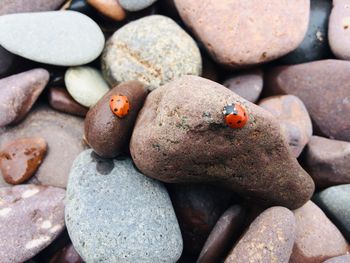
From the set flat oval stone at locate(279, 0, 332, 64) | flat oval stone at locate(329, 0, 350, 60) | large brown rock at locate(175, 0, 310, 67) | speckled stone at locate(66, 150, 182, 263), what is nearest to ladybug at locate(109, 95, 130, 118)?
speckled stone at locate(66, 150, 182, 263)

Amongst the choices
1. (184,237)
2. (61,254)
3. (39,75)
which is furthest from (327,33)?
(61,254)

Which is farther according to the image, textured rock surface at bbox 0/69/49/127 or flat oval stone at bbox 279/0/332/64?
flat oval stone at bbox 279/0/332/64

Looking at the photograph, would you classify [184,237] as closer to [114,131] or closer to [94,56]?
[114,131]


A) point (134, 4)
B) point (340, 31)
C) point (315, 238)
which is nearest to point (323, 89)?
point (340, 31)

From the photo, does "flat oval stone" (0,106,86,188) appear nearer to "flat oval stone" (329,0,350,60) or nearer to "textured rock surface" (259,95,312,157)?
"textured rock surface" (259,95,312,157)

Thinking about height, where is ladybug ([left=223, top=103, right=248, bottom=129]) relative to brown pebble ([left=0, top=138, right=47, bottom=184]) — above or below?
above

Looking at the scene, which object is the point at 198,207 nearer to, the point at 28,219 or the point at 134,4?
the point at 28,219
